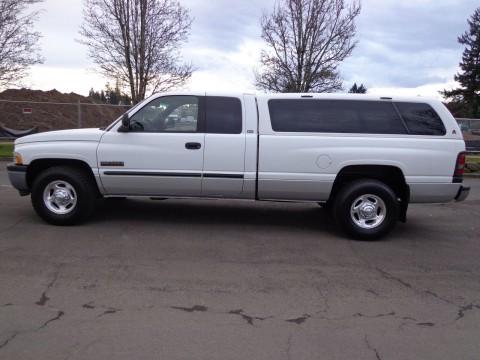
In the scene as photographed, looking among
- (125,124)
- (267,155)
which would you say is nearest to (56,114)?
(125,124)

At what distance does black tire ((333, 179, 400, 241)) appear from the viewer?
20.6ft

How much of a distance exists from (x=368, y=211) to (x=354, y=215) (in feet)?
0.62

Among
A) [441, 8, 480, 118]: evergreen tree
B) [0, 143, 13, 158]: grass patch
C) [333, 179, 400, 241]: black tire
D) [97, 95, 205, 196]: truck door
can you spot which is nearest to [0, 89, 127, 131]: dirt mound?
[0, 143, 13, 158]: grass patch

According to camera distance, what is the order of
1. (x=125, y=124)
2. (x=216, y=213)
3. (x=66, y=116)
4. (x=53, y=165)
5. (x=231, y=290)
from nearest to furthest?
1. (x=231, y=290)
2. (x=125, y=124)
3. (x=53, y=165)
4. (x=216, y=213)
5. (x=66, y=116)

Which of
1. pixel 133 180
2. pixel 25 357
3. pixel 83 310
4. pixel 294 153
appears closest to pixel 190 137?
pixel 133 180

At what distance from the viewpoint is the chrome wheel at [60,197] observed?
651 cm

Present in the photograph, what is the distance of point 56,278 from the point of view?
457cm

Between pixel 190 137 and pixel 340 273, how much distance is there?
8.73 feet

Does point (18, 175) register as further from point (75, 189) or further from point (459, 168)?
point (459, 168)

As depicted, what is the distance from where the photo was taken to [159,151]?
6.33 metres

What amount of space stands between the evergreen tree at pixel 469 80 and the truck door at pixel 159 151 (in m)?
54.8

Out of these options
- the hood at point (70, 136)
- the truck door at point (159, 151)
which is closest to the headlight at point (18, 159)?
the hood at point (70, 136)

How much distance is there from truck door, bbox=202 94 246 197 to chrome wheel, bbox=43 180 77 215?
5.94 ft

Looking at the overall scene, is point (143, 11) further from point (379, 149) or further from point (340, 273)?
point (340, 273)
